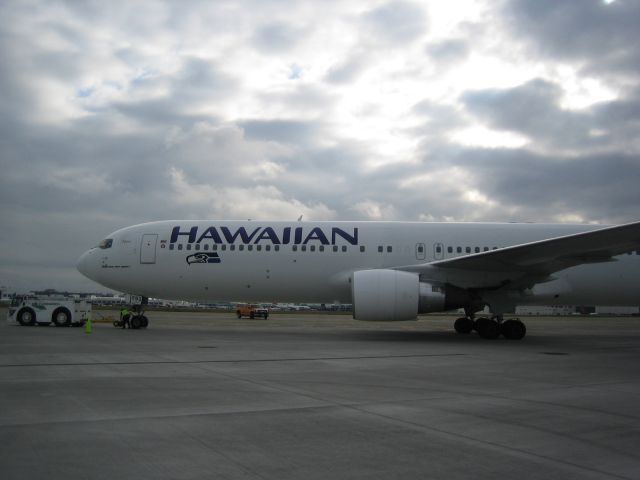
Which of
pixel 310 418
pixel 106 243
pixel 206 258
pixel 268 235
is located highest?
pixel 268 235

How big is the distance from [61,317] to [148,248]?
560cm

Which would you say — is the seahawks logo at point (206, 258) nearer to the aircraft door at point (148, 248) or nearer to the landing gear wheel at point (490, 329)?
the aircraft door at point (148, 248)

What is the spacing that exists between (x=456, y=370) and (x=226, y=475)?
668 centimetres

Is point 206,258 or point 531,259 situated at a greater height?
point 206,258

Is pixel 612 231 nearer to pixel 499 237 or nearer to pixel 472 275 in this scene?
pixel 472 275

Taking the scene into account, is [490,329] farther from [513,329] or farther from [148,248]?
[148,248]

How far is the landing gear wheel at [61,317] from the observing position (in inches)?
826

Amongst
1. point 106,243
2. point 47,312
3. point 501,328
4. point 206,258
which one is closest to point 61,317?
point 47,312

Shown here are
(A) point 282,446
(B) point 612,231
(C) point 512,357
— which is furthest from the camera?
(B) point 612,231

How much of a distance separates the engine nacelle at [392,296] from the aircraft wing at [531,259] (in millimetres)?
850

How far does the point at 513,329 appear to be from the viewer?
16906mm

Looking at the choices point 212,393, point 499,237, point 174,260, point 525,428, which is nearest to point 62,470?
point 212,393

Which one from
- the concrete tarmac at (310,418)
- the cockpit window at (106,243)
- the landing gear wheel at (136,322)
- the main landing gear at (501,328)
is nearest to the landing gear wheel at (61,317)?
the landing gear wheel at (136,322)

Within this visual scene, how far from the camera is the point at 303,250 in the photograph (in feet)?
59.2
